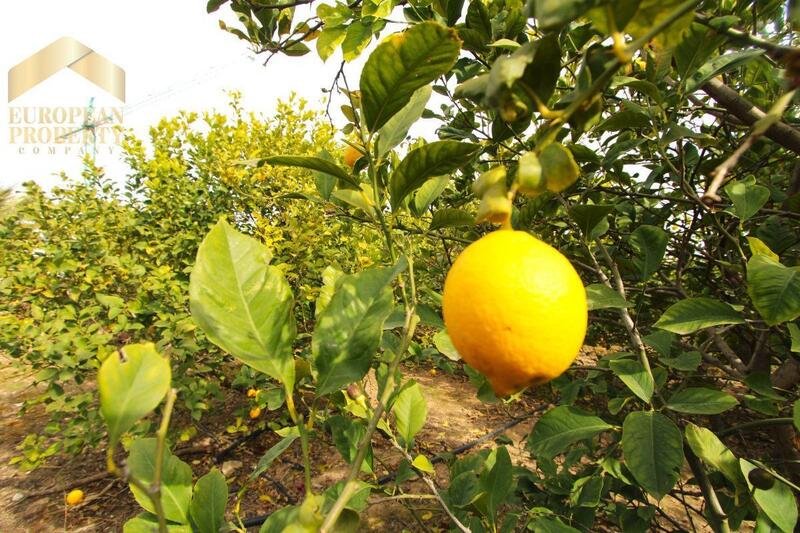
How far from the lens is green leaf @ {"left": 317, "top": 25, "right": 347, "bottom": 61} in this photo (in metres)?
0.89

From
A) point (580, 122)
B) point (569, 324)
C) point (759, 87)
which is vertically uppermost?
point (759, 87)

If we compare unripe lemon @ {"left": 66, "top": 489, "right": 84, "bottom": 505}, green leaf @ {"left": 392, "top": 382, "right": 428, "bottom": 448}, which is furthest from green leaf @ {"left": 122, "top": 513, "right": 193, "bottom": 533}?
unripe lemon @ {"left": 66, "top": 489, "right": 84, "bottom": 505}

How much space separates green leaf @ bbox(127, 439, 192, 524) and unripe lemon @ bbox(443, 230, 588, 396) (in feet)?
1.54

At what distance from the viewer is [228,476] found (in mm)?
2279

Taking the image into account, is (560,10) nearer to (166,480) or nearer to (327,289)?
(327,289)

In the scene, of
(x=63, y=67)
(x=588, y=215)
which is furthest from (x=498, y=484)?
(x=63, y=67)

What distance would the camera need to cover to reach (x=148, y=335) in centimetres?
205

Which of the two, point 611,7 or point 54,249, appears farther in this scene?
point 54,249

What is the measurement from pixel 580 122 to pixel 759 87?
109 cm

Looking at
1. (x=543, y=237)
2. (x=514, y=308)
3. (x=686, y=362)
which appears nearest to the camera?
(x=514, y=308)

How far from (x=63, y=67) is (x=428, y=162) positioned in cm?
1456

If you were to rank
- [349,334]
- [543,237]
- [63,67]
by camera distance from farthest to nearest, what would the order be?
[63,67], [543,237], [349,334]

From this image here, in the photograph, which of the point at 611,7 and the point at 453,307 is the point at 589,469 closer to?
the point at 453,307

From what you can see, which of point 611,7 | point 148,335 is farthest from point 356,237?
point 611,7
